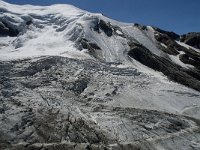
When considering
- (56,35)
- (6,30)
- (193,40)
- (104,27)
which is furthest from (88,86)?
(193,40)

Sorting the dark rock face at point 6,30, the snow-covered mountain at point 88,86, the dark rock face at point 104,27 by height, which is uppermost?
the dark rock face at point 104,27

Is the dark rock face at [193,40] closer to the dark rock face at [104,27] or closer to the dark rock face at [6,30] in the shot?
the dark rock face at [104,27]

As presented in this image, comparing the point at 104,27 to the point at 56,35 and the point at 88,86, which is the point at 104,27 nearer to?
the point at 56,35

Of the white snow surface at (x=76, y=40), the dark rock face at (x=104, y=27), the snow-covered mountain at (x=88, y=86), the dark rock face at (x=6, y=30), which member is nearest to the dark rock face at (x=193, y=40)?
the white snow surface at (x=76, y=40)

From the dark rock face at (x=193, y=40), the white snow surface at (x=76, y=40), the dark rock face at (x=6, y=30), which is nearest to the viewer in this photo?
the white snow surface at (x=76, y=40)

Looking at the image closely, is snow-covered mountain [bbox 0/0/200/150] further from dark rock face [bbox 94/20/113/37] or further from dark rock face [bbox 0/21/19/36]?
dark rock face [bbox 94/20/113/37]

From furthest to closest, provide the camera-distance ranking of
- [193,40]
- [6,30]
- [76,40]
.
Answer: [193,40] < [6,30] < [76,40]

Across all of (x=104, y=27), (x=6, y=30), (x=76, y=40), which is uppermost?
(x=104, y=27)

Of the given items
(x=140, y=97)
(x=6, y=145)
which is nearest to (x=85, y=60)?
(x=140, y=97)

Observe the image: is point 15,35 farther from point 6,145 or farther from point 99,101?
point 6,145
